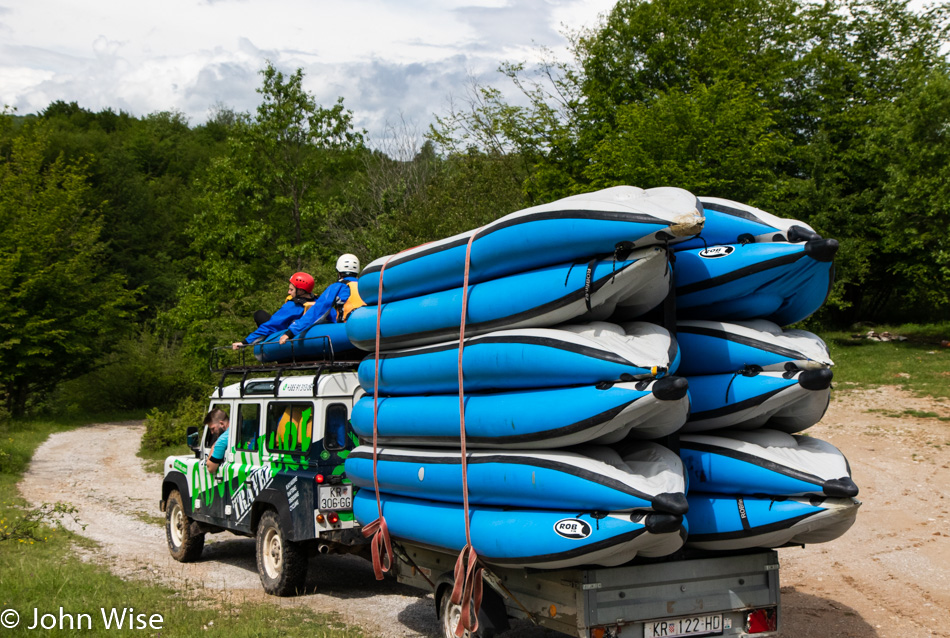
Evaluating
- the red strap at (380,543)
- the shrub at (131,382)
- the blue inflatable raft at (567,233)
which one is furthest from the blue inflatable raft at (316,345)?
the shrub at (131,382)

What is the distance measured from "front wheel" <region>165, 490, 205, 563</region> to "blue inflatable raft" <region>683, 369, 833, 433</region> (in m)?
6.56

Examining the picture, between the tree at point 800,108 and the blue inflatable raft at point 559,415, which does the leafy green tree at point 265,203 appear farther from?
the blue inflatable raft at point 559,415

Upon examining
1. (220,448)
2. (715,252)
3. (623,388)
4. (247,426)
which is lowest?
(220,448)

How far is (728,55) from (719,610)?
93.9 feet

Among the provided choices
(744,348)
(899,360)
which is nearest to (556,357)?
(744,348)

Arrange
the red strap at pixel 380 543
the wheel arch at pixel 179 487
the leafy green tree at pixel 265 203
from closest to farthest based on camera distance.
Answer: the red strap at pixel 380 543 < the wheel arch at pixel 179 487 < the leafy green tree at pixel 265 203

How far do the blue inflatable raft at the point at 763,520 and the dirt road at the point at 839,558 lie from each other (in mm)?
2143

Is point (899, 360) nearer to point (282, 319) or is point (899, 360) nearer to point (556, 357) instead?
point (282, 319)

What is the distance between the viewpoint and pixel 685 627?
5.30 metres

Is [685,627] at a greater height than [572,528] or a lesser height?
lesser

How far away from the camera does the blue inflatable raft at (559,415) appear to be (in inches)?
187

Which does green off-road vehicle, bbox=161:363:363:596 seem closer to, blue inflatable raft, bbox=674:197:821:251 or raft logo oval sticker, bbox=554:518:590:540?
raft logo oval sticker, bbox=554:518:590:540

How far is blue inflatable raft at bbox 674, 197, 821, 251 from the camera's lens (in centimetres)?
555

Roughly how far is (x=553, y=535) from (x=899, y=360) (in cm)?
2125
